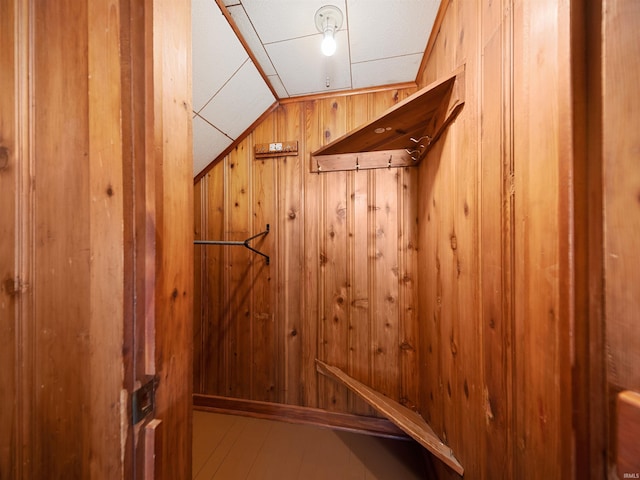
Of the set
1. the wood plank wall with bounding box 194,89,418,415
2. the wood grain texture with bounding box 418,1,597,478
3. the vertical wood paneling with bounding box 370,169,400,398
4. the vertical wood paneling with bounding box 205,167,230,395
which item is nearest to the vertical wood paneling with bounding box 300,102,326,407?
the wood plank wall with bounding box 194,89,418,415

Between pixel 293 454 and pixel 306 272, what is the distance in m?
1.16

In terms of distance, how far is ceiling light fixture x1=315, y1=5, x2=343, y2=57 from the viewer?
102 centimetres

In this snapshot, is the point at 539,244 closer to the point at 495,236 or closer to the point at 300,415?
the point at 495,236

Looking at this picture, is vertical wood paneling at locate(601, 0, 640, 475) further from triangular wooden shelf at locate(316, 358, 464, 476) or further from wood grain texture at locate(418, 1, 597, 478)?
triangular wooden shelf at locate(316, 358, 464, 476)

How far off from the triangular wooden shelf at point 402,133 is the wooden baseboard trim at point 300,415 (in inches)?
71.0

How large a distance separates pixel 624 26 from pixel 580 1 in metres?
0.10

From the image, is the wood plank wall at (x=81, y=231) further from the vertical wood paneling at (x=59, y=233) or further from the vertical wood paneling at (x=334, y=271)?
the vertical wood paneling at (x=334, y=271)

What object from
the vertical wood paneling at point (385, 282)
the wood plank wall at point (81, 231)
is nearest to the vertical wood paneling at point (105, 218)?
the wood plank wall at point (81, 231)

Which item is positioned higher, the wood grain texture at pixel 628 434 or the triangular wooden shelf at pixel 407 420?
the wood grain texture at pixel 628 434

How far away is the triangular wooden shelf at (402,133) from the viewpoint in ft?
2.84

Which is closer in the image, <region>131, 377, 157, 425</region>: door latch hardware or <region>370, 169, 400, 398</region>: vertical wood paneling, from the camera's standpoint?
<region>131, 377, 157, 425</region>: door latch hardware

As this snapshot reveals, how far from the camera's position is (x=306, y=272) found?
1.63m

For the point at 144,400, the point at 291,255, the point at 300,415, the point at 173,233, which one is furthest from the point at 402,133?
the point at 300,415

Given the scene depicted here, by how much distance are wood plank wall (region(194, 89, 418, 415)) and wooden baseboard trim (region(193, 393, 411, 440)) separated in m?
0.05
